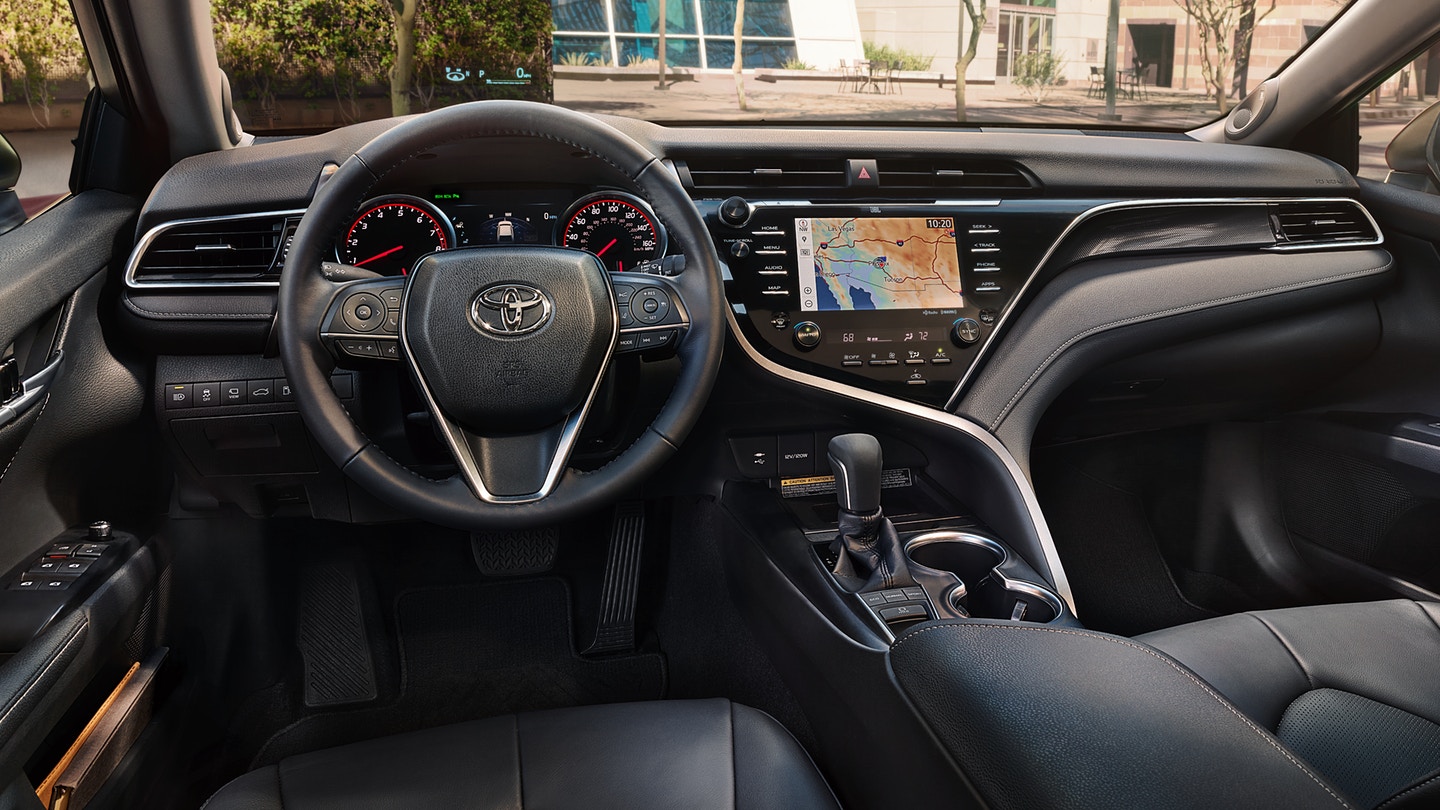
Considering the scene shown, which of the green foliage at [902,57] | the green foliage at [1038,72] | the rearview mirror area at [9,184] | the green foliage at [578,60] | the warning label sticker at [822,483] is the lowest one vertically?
the warning label sticker at [822,483]

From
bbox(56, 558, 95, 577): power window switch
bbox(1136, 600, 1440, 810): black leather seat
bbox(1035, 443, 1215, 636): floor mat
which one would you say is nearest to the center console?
bbox(1136, 600, 1440, 810): black leather seat

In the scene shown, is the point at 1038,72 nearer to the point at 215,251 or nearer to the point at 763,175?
the point at 763,175

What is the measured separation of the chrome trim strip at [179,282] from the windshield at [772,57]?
0.31m

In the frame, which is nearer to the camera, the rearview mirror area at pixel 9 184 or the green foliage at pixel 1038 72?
the rearview mirror area at pixel 9 184

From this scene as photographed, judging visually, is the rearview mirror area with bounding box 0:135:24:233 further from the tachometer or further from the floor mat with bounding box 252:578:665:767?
the floor mat with bounding box 252:578:665:767

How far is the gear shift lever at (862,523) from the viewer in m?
1.46

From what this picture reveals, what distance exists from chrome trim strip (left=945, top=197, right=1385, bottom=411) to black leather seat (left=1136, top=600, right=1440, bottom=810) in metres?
0.63

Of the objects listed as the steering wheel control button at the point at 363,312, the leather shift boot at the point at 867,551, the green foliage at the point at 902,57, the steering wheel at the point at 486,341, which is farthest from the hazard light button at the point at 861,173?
the steering wheel control button at the point at 363,312

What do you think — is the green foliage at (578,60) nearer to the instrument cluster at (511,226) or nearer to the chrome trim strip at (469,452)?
the instrument cluster at (511,226)

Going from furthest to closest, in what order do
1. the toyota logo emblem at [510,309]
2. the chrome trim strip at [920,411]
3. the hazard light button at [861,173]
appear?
1. the hazard light button at [861,173]
2. the chrome trim strip at [920,411]
3. the toyota logo emblem at [510,309]

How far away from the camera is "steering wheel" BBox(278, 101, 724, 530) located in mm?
1257

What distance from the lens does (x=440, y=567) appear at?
78.8 inches

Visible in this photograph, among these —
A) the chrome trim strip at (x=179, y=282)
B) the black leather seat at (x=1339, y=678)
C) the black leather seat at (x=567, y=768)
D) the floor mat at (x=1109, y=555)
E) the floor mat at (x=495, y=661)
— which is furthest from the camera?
the floor mat at (x=1109, y=555)

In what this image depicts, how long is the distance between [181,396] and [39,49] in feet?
2.11
